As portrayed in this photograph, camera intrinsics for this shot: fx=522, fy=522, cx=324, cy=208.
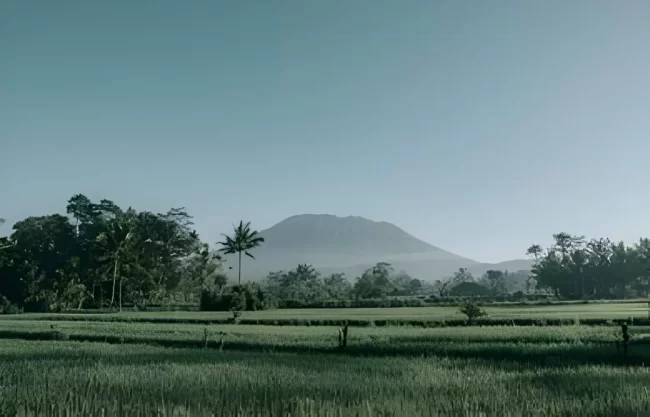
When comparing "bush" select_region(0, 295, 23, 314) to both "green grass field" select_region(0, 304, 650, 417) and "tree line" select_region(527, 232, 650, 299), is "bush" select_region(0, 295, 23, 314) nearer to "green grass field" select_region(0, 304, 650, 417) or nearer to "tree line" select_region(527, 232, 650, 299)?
"green grass field" select_region(0, 304, 650, 417)

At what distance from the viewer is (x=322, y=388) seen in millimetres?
7730

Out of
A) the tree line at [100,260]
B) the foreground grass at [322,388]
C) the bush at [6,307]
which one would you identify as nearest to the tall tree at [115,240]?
the tree line at [100,260]

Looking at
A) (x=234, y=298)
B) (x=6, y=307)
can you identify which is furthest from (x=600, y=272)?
(x=6, y=307)

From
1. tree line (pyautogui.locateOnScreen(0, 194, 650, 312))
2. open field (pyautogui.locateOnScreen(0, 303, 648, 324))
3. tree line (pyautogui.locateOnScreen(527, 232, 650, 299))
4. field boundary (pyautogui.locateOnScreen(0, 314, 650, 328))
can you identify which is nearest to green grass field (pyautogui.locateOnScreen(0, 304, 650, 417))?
field boundary (pyautogui.locateOnScreen(0, 314, 650, 328))

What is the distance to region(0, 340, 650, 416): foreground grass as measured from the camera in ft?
19.6

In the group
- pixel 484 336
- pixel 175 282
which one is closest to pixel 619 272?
pixel 175 282

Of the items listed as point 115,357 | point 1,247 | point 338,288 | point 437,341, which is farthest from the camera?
point 338,288

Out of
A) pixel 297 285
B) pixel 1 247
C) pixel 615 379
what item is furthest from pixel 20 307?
pixel 615 379

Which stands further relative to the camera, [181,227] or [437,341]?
[181,227]

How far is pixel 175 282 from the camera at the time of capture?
70.3 meters

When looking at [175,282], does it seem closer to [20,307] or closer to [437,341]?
[20,307]

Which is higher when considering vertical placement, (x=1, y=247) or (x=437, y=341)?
(x=1, y=247)

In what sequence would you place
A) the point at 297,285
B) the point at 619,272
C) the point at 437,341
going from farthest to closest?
the point at 297,285
the point at 619,272
the point at 437,341

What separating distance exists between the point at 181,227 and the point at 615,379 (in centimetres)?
6857
